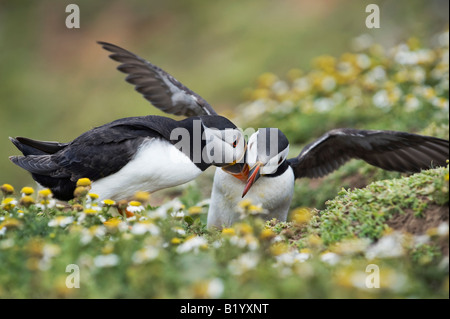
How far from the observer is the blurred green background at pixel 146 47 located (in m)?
12.9

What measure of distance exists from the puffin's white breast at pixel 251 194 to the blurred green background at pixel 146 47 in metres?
6.66

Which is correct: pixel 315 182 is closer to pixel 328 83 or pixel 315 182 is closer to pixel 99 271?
pixel 328 83

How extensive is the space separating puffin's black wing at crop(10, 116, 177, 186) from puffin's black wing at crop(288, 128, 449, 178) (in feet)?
5.33

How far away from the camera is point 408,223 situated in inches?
141

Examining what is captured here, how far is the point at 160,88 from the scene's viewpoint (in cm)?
634

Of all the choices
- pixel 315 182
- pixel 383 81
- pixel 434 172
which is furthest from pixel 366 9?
pixel 434 172

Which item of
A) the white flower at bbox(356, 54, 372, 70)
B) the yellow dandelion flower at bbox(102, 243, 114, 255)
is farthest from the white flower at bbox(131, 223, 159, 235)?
the white flower at bbox(356, 54, 372, 70)

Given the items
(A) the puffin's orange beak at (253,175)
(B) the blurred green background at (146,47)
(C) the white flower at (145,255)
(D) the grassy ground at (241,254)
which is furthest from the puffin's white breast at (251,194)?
(B) the blurred green background at (146,47)

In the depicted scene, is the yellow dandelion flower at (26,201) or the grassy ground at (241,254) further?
the yellow dandelion flower at (26,201)

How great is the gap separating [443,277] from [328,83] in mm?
6349

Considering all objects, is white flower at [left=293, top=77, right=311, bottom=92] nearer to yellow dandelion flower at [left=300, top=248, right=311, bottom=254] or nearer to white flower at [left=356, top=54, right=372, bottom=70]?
white flower at [left=356, top=54, right=372, bottom=70]

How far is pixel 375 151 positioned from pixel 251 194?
1307 millimetres

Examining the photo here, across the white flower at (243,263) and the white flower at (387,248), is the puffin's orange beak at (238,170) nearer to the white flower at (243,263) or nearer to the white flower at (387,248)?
the white flower at (387,248)

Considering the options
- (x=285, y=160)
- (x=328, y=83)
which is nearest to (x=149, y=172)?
(x=285, y=160)
